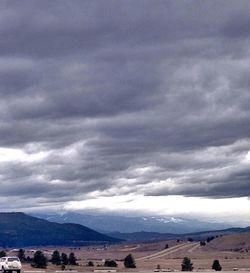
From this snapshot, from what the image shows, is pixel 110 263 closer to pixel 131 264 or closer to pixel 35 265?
pixel 131 264

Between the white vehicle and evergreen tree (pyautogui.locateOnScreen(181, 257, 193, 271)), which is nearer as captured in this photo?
the white vehicle

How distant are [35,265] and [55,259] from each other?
110ft

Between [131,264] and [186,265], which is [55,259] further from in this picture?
[186,265]

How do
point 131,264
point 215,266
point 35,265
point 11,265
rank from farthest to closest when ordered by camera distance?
point 131,264 < point 215,266 < point 35,265 < point 11,265

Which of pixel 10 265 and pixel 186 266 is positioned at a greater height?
pixel 186 266

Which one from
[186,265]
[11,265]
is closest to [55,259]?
[186,265]

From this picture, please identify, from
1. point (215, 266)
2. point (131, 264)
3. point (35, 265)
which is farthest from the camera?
point (131, 264)

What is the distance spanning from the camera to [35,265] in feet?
445

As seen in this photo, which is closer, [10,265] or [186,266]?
[10,265]

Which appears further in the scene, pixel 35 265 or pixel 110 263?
pixel 110 263

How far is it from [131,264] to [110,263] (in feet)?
21.2

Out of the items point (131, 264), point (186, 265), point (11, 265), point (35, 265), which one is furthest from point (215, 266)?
point (11, 265)

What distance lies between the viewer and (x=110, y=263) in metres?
171

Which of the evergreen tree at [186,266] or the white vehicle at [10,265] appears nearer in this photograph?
the white vehicle at [10,265]
